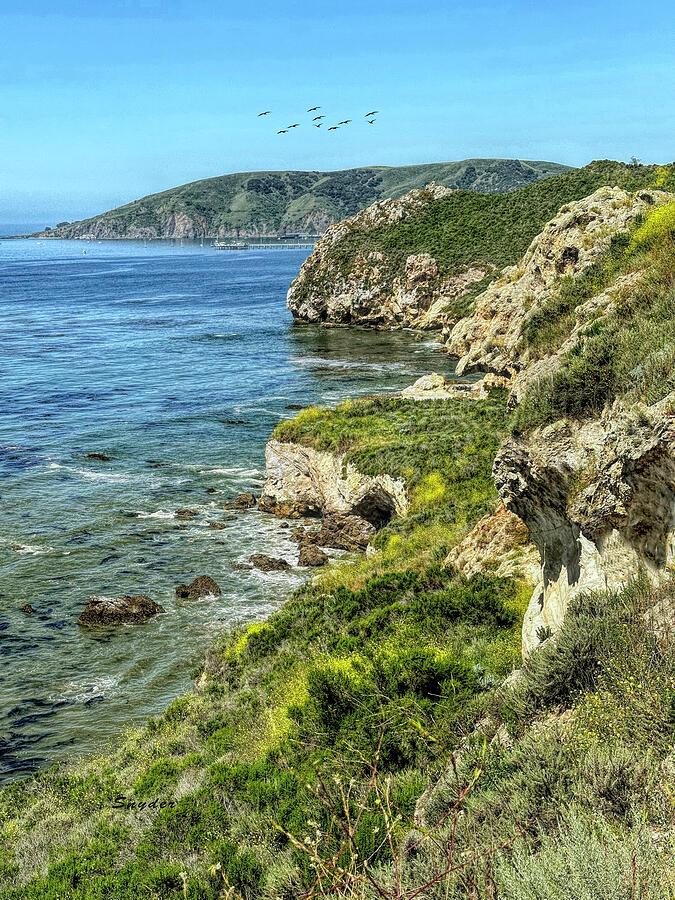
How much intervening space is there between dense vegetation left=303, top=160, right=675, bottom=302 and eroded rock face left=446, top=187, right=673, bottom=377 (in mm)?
29187

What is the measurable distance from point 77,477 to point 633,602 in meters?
32.3

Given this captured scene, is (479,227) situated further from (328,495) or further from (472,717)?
(472,717)

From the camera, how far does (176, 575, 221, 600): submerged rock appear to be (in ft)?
76.5

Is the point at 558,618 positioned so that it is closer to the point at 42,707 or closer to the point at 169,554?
the point at 42,707

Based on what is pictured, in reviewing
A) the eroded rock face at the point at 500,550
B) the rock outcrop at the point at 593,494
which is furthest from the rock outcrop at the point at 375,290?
the rock outcrop at the point at 593,494

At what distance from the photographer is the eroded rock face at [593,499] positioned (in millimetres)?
7410

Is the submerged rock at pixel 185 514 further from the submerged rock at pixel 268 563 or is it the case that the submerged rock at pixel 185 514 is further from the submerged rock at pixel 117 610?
the submerged rock at pixel 117 610

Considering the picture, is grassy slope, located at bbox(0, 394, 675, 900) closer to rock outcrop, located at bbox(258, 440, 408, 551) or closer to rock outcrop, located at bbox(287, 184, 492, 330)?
rock outcrop, located at bbox(258, 440, 408, 551)

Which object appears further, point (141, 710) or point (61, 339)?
point (61, 339)

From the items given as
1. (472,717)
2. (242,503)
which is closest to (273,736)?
(472,717)

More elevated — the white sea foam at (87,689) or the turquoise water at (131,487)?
the turquoise water at (131,487)

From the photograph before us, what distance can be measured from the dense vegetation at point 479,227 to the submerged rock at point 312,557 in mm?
62971

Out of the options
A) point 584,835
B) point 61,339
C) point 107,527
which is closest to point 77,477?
point 107,527

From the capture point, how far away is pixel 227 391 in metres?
53.3
